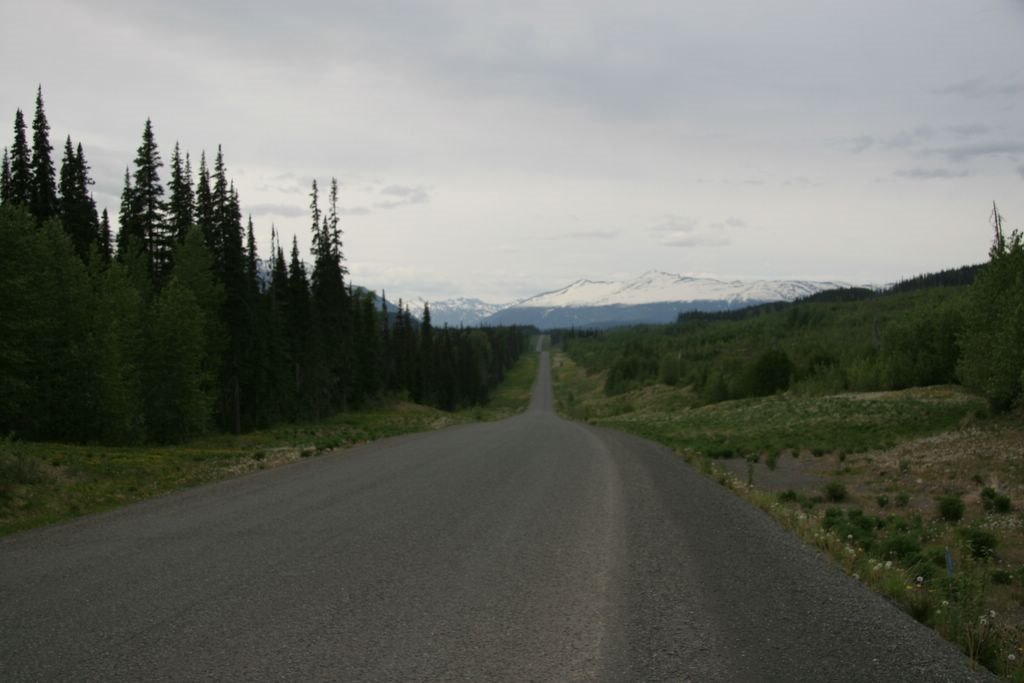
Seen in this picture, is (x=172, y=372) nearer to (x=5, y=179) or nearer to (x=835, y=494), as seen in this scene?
(x=5, y=179)

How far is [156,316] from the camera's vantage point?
37625 millimetres

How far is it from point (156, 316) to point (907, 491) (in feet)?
114

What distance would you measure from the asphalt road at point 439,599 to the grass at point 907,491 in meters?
0.51

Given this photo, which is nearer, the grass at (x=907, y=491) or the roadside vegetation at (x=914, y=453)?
the grass at (x=907, y=491)

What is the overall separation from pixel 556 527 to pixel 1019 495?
51.1ft

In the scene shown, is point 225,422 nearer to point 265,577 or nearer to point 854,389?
point 265,577

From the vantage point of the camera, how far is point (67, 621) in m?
6.39

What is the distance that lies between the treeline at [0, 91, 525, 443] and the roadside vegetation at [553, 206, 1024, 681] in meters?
25.7

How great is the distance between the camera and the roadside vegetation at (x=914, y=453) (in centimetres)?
870

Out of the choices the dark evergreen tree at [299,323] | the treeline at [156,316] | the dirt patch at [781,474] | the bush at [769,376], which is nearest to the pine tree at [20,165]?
the treeline at [156,316]

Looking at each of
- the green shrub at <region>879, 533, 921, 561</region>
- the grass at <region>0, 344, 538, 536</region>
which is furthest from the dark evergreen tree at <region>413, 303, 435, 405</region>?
the green shrub at <region>879, 533, 921, 561</region>

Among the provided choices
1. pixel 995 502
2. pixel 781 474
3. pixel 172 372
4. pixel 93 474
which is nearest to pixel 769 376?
pixel 781 474

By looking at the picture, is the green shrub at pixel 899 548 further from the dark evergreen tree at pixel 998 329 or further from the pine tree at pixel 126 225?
the pine tree at pixel 126 225

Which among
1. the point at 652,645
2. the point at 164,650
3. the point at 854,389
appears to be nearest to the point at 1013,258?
the point at 854,389
